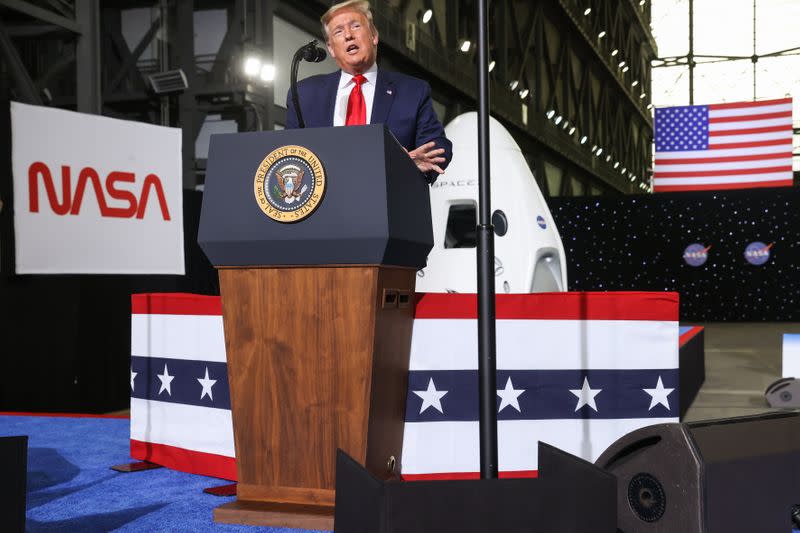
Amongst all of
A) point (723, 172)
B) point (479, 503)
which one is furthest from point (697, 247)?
point (479, 503)

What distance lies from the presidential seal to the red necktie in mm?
379

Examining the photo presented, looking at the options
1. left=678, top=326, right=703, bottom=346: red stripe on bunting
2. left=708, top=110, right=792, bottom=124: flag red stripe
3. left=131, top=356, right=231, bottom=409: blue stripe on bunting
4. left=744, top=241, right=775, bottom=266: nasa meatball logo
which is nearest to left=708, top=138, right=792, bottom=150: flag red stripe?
left=708, top=110, right=792, bottom=124: flag red stripe

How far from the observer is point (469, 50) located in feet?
45.6

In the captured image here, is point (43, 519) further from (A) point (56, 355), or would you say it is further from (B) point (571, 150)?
(B) point (571, 150)

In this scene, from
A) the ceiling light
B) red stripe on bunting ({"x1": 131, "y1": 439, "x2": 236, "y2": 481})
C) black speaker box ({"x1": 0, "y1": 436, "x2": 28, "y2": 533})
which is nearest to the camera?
black speaker box ({"x1": 0, "y1": 436, "x2": 28, "y2": 533})

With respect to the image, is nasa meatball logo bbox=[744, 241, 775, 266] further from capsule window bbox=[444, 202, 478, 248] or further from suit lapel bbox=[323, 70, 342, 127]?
suit lapel bbox=[323, 70, 342, 127]

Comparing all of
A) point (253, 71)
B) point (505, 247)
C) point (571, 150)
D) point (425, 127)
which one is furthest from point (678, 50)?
point (425, 127)

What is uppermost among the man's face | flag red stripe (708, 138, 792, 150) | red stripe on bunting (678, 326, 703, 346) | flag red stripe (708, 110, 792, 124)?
flag red stripe (708, 110, 792, 124)

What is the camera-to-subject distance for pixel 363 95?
2.04 meters

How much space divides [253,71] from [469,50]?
609 centimetres

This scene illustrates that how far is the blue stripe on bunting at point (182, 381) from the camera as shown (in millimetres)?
2340

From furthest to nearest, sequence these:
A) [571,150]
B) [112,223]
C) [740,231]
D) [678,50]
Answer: [678,50], [571,150], [740,231], [112,223]

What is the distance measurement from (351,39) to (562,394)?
Result: 115cm

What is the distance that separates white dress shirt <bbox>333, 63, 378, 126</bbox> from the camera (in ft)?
6.70
